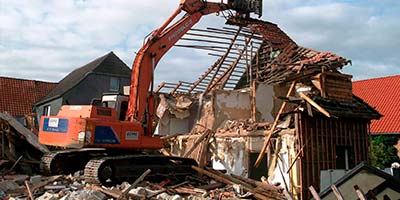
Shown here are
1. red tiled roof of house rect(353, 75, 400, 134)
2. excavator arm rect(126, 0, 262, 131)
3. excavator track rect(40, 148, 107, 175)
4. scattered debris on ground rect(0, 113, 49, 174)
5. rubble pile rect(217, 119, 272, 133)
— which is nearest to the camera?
excavator track rect(40, 148, 107, 175)

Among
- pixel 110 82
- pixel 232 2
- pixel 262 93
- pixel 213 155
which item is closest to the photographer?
pixel 232 2

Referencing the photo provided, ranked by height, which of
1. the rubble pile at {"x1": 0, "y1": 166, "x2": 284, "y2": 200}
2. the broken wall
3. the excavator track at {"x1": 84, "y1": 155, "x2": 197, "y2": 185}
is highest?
the broken wall

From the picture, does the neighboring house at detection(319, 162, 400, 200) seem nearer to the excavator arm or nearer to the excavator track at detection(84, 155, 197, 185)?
the excavator track at detection(84, 155, 197, 185)

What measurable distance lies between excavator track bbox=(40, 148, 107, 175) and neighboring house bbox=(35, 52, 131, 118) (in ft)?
63.6

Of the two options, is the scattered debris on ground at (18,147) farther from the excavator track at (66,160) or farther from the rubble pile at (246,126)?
the rubble pile at (246,126)

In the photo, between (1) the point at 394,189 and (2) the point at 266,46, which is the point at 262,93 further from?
(1) the point at 394,189

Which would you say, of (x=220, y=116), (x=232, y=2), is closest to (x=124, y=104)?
(x=232, y=2)

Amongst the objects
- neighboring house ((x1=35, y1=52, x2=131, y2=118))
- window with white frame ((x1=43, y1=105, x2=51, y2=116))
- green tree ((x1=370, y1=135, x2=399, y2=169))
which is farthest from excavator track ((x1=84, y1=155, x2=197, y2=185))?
window with white frame ((x1=43, y1=105, x2=51, y2=116))

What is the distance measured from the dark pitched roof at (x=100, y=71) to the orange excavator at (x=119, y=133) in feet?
69.6

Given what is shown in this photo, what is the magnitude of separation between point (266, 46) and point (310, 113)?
27.1 feet

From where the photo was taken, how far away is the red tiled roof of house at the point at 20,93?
34.3 m

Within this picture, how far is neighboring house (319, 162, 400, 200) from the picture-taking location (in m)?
6.16

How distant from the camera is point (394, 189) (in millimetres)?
6344

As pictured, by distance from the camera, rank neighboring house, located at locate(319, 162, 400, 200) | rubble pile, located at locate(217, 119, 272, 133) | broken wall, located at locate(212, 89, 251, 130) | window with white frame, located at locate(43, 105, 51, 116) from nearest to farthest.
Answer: neighboring house, located at locate(319, 162, 400, 200) < rubble pile, located at locate(217, 119, 272, 133) < broken wall, located at locate(212, 89, 251, 130) < window with white frame, located at locate(43, 105, 51, 116)
